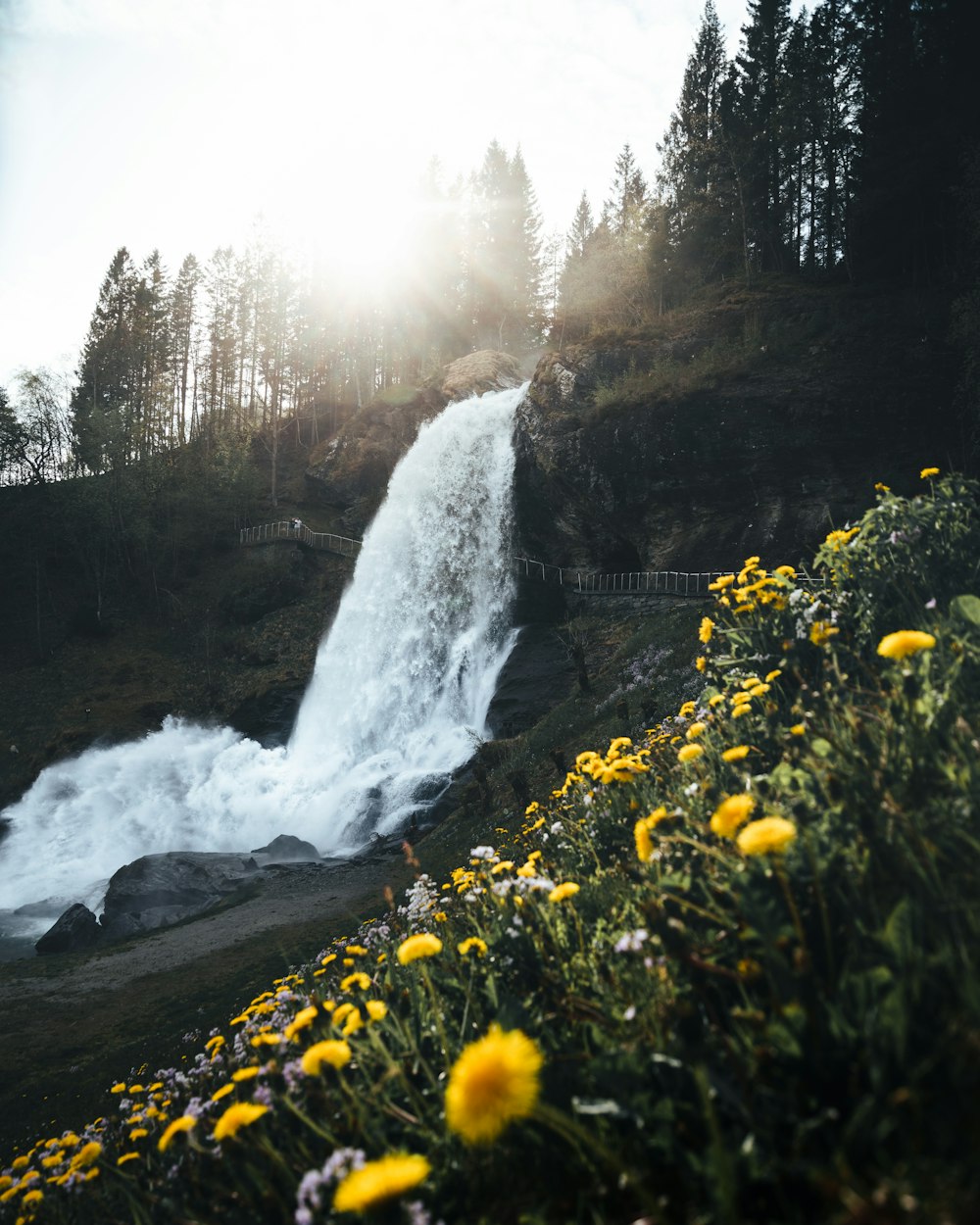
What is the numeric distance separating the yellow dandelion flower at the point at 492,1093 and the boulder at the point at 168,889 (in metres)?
14.7

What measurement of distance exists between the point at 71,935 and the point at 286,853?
15.8 ft

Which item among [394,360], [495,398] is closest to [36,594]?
[495,398]

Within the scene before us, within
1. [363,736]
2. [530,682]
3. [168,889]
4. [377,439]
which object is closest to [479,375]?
[377,439]

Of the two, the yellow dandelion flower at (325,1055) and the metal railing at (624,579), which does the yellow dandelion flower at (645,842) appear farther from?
the metal railing at (624,579)

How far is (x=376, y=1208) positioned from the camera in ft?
4.21

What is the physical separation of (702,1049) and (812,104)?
35.4m

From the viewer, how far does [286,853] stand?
16766 millimetres

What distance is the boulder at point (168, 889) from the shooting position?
13820mm

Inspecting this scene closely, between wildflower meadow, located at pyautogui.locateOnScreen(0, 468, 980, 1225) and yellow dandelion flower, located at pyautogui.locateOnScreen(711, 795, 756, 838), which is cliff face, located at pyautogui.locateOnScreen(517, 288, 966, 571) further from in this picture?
yellow dandelion flower, located at pyautogui.locateOnScreen(711, 795, 756, 838)

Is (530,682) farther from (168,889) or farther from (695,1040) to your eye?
(695,1040)

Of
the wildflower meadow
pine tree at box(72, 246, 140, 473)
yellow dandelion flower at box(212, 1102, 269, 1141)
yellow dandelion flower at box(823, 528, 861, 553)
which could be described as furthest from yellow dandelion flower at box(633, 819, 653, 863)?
pine tree at box(72, 246, 140, 473)

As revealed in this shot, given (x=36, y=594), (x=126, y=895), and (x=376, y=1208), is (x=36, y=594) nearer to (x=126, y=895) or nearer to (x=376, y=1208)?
(x=126, y=895)

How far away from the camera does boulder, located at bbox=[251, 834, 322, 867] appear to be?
652 inches

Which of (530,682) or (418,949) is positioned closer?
(418,949)
